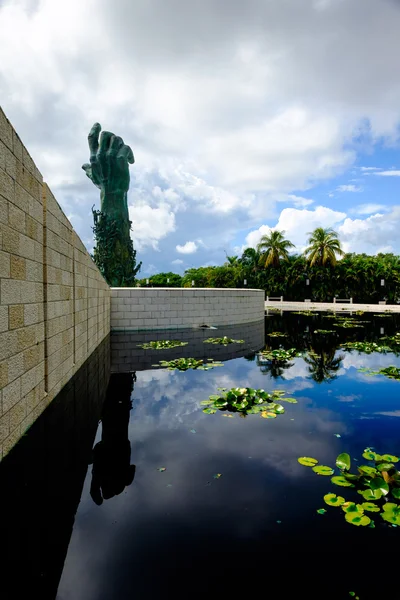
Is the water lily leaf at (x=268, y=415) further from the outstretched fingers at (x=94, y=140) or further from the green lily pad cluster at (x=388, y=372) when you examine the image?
the outstretched fingers at (x=94, y=140)

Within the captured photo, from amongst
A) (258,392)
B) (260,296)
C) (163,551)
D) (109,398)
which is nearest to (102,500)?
(163,551)

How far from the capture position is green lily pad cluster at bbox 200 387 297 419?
16.9 ft

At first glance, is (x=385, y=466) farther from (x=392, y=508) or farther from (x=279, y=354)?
(x=279, y=354)

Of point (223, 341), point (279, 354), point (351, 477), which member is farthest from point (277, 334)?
point (351, 477)

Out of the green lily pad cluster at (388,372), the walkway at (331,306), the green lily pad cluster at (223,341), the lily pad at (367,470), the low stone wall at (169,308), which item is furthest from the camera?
the walkway at (331,306)

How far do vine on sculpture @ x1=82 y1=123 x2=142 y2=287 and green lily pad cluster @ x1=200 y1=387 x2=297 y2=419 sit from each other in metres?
24.3

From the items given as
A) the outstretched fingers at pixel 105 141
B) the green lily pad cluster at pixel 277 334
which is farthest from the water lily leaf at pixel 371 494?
the outstretched fingers at pixel 105 141

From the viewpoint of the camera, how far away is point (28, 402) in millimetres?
4082

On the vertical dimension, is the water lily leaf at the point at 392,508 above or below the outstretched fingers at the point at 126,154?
below

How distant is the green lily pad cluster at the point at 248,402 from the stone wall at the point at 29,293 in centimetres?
234

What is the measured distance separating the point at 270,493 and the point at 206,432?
4.81 feet

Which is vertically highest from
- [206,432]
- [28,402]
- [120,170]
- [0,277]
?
[120,170]

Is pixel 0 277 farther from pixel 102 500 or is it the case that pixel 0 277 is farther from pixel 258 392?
pixel 258 392

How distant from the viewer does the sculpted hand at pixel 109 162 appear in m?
29.4
